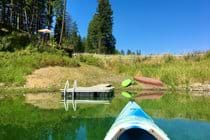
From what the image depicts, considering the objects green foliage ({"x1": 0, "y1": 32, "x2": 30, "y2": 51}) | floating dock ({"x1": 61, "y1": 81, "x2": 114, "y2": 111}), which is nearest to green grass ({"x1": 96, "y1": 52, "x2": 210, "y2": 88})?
green foliage ({"x1": 0, "y1": 32, "x2": 30, "y2": 51})

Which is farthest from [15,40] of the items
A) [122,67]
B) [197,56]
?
[197,56]

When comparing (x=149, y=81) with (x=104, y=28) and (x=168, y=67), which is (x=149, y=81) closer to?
(x=168, y=67)

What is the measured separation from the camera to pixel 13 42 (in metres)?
49.1

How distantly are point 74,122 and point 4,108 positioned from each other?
6.43m

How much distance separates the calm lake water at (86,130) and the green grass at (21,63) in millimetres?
18663

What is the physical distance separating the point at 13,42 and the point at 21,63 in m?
8.47

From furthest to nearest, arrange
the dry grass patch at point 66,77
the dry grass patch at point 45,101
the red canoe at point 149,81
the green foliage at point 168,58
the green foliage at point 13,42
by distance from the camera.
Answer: the green foliage at point 168,58
the green foliage at point 13,42
the red canoe at point 149,81
the dry grass patch at point 66,77
the dry grass patch at point 45,101

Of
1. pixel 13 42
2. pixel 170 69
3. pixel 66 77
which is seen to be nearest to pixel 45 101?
pixel 66 77

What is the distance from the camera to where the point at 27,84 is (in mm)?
37594

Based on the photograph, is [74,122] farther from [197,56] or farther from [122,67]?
[197,56]

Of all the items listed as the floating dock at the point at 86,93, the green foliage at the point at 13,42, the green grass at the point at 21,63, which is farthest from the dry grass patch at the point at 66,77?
the green foliage at the point at 13,42

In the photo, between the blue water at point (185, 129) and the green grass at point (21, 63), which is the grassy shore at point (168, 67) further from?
the blue water at point (185, 129)

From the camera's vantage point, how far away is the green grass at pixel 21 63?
38.1 m

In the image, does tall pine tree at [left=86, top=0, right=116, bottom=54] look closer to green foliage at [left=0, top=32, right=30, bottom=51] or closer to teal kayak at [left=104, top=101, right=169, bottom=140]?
green foliage at [left=0, top=32, right=30, bottom=51]
